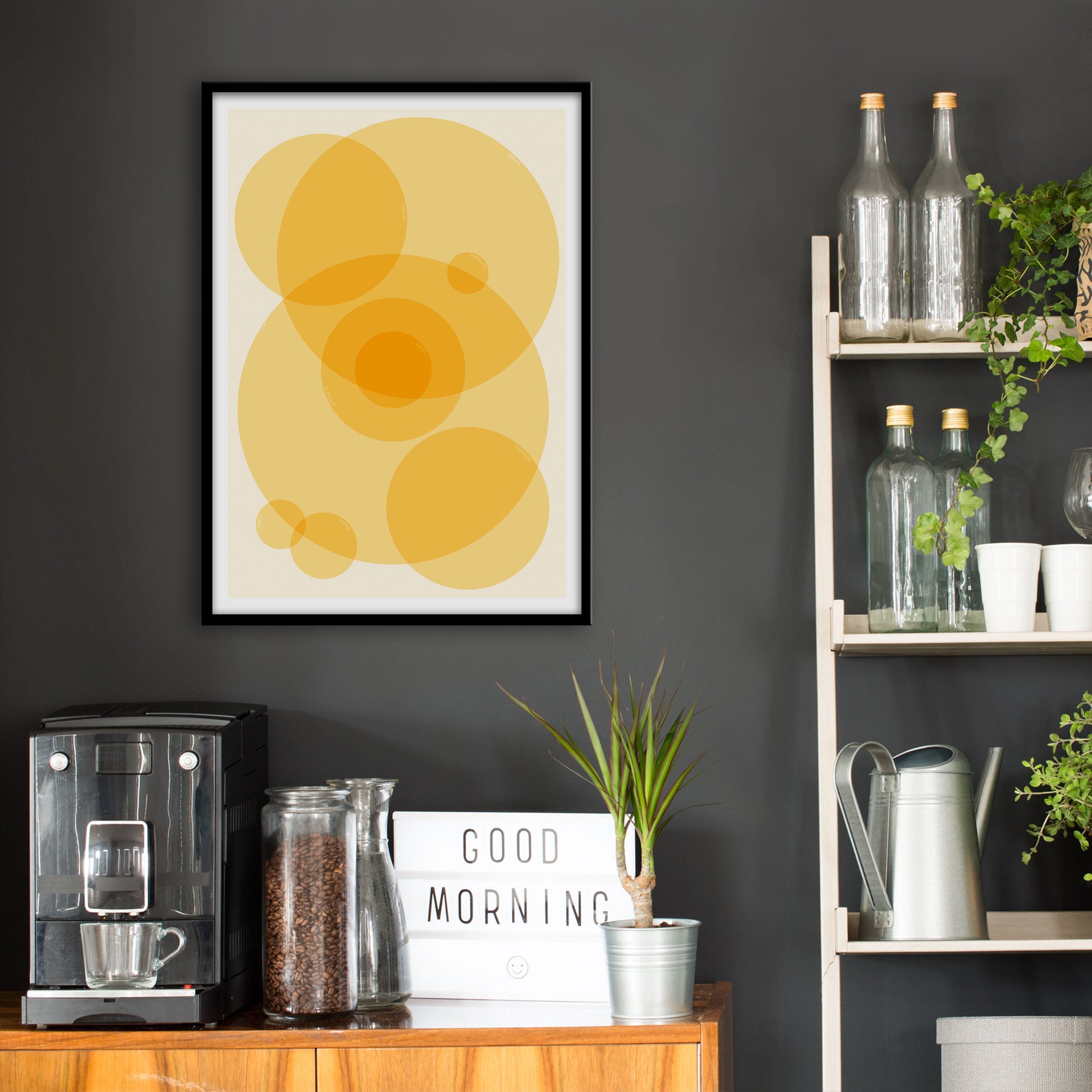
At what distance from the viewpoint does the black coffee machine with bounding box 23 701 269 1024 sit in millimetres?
1616

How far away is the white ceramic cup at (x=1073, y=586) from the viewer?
69.6 inches

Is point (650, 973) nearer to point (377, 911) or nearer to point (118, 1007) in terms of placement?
point (377, 911)

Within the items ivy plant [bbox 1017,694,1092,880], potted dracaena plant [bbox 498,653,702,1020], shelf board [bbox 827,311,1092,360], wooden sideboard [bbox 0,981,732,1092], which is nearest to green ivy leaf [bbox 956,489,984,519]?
shelf board [bbox 827,311,1092,360]

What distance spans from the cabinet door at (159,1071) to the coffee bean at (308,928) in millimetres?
80

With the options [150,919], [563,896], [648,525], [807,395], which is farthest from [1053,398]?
[150,919]

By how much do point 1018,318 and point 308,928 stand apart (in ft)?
4.40

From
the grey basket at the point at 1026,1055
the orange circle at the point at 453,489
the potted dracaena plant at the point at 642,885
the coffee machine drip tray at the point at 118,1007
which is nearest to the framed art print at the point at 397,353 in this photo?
the orange circle at the point at 453,489

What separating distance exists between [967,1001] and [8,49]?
88.4 inches

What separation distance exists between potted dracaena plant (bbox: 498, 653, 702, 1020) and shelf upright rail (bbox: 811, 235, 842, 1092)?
210 mm

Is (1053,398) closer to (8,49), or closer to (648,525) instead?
(648,525)

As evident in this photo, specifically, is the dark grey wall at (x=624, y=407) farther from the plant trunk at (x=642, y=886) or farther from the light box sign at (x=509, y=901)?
the plant trunk at (x=642, y=886)

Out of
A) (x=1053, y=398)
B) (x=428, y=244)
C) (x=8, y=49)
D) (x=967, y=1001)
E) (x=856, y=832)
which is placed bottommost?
(x=967, y=1001)

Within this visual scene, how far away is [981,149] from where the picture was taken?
201 cm

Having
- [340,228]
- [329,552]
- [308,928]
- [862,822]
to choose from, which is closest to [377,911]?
[308,928]
